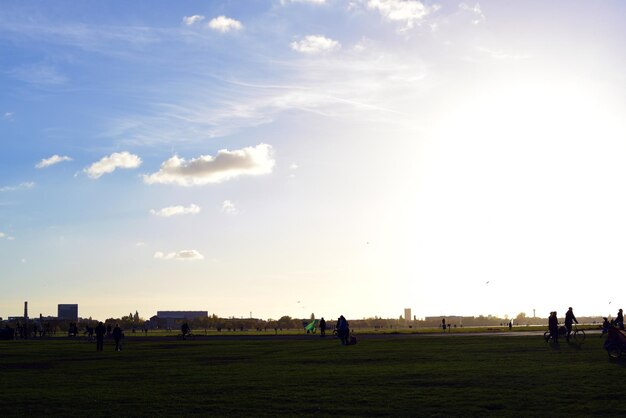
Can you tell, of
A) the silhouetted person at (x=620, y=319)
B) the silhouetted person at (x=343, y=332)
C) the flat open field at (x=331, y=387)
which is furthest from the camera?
the silhouetted person at (x=620, y=319)

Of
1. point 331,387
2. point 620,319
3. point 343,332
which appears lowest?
point 331,387

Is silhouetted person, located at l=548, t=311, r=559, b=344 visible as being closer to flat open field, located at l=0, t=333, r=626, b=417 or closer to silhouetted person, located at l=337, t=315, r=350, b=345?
flat open field, located at l=0, t=333, r=626, b=417

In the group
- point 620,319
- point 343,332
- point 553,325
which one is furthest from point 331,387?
point 620,319

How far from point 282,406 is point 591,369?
12844 mm

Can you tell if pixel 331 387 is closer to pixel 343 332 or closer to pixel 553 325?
pixel 553 325

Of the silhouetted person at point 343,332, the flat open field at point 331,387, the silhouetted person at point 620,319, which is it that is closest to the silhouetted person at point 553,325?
the silhouetted person at point 620,319

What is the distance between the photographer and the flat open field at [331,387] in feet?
54.7

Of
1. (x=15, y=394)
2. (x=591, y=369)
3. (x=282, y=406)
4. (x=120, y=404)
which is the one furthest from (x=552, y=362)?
(x=15, y=394)

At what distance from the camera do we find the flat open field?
16.7 meters

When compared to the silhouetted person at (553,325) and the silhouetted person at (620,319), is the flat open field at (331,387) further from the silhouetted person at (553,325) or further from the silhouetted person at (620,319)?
the silhouetted person at (620,319)

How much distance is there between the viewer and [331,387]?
68.8 feet

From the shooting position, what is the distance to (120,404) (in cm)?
1814

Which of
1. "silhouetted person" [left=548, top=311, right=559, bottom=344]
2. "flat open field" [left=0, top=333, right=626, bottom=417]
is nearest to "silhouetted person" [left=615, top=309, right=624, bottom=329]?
"silhouetted person" [left=548, top=311, right=559, bottom=344]

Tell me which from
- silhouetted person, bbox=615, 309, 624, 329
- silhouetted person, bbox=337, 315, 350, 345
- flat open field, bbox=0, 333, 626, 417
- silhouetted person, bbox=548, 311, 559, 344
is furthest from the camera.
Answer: silhouetted person, bbox=615, 309, 624, 329
